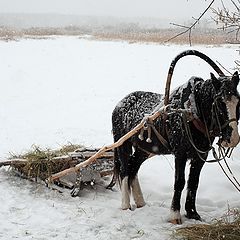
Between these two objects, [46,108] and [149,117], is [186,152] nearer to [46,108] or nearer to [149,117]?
[149,117]

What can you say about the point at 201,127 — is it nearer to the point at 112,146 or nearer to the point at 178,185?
the point at 178,185

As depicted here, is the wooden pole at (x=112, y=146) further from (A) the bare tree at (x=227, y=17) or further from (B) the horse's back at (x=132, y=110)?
(A) the bare tree at (x=227, y=17)

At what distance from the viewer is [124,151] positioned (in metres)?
5.37

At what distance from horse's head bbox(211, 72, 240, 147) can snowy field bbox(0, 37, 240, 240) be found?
3.96 ft

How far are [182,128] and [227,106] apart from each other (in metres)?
0.65

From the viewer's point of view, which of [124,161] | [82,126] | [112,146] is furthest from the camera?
[82,126]

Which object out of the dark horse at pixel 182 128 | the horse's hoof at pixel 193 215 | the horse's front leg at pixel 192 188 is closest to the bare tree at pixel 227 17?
the dark horse at pixel 182 128

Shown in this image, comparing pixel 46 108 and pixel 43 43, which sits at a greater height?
pixel 43 43

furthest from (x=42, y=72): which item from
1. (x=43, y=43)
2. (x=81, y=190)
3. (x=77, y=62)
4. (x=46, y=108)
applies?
(x=81, y=190)

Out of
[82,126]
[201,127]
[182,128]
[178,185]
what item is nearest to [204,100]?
[201,127]

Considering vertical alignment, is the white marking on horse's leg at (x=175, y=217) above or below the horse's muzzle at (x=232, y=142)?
below

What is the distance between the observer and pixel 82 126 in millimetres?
10414

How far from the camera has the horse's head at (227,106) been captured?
152 inches

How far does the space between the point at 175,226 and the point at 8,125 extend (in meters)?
6.83
